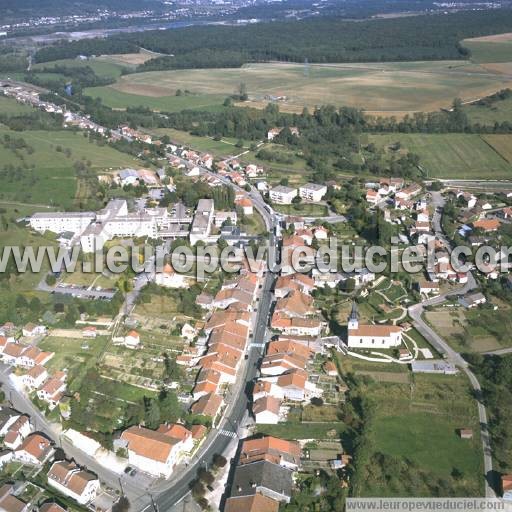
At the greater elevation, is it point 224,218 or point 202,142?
point 224,218

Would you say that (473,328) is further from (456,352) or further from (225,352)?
(225,352)

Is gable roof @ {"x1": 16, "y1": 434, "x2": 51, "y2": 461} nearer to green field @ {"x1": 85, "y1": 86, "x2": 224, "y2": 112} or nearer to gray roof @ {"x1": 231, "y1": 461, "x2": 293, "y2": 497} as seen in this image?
gray roof @ {"x1": 231, "y1": 461, "x2": 293, "y2": 497}

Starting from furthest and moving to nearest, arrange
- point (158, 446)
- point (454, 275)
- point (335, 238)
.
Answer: point (335, 238) → point (454, 275) → point (158, 446)

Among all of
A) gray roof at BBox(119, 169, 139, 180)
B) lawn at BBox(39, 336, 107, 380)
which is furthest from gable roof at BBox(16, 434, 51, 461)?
gray roof at BBox(119, 169, 139, 180)

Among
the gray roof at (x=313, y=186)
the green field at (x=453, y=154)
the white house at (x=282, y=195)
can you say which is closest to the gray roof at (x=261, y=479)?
the white house at (x=282, y=195)

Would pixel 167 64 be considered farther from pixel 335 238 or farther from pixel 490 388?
pixel 490 388

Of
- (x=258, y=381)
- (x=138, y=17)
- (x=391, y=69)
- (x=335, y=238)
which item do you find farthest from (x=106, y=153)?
(x=138, y=17)

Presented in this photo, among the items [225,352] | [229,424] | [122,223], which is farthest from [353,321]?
[122,223]
